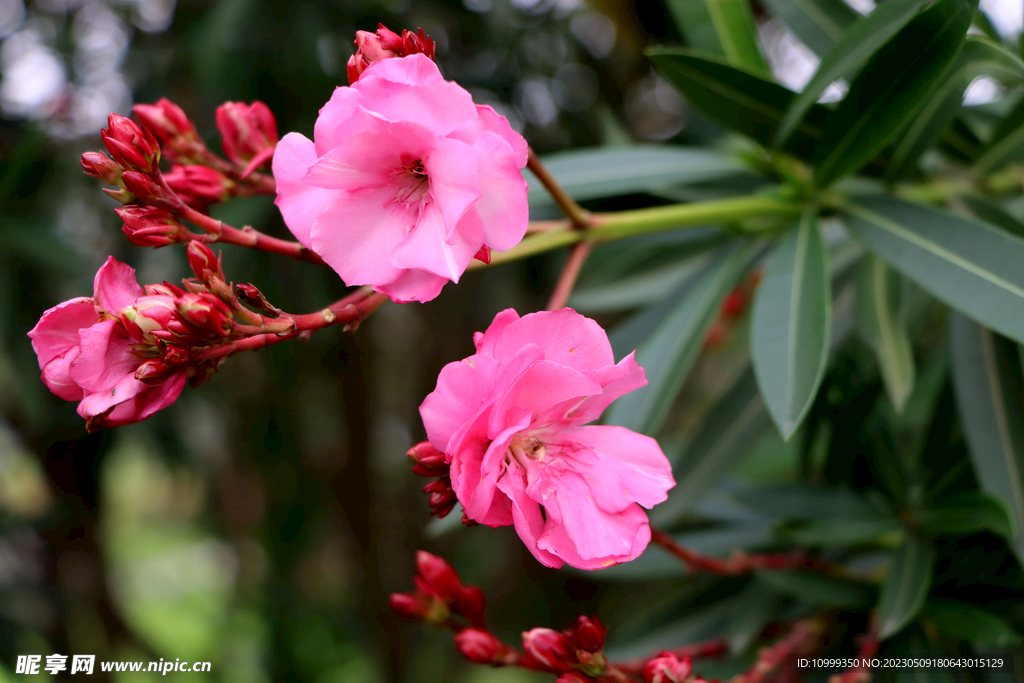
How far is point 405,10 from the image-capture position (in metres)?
1.96

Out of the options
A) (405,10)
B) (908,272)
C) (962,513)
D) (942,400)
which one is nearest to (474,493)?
(908,272)

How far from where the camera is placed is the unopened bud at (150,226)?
1.96 ft

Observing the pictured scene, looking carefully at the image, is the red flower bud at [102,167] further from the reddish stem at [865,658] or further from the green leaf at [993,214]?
the green leaf at [993,214]

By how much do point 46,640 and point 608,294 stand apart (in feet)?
7.92

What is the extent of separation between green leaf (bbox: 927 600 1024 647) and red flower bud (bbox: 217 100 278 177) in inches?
45.1

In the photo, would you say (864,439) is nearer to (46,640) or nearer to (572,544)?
(572,544)

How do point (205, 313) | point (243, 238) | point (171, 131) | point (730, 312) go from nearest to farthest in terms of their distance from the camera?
1. point (205, 313)
2. point (243, 238)
3. point (171, 131)
4. point (730, 312)

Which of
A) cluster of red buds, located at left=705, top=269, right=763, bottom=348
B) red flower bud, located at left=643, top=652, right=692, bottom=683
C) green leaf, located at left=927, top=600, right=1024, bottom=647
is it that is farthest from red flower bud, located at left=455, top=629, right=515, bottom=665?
cluster of red buds, located at left=705, top=269, right=763, bottom=348

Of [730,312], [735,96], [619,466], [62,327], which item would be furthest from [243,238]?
[730,312]

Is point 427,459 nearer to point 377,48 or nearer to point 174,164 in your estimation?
point 377,48

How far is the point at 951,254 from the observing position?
33.1 inches

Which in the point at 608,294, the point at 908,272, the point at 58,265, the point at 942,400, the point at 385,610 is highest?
the point at 908,272

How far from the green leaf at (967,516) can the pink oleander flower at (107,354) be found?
3.42 ft

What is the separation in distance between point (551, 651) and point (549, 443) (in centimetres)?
23
